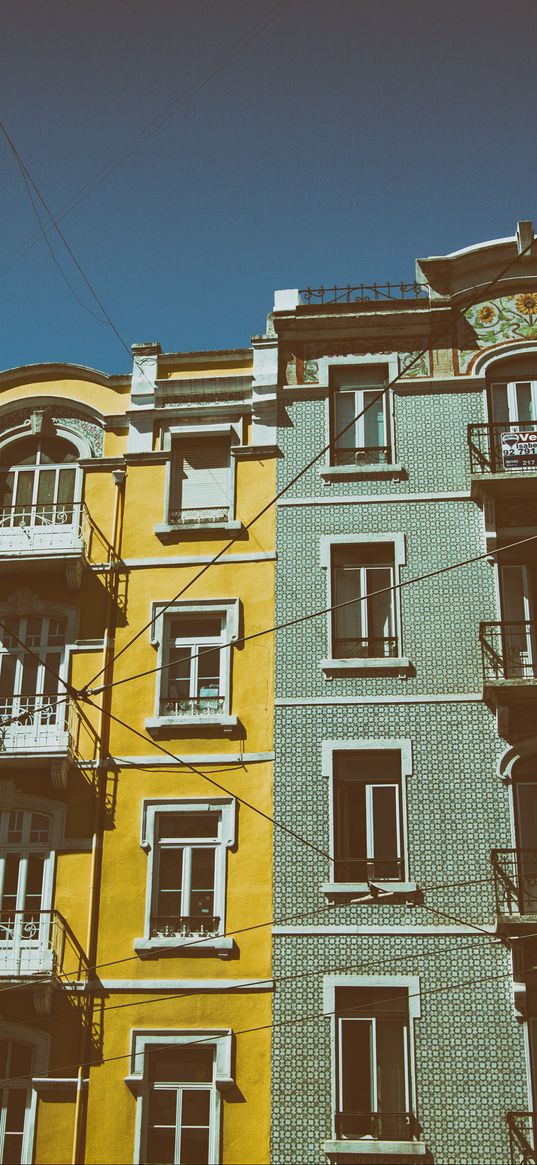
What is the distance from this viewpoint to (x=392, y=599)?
22.8 meters

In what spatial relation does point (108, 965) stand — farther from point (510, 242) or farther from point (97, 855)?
point (510, 242)

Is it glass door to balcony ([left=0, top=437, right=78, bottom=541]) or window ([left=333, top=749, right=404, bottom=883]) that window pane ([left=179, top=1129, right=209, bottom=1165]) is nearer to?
window ([left=333, top=749, right=404, bottom=883])

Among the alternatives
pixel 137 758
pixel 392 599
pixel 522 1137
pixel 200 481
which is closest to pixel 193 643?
pixel 137 758

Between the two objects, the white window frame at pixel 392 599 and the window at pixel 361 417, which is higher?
the window at pixel 361 417

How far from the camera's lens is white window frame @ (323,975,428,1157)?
1891 centimetres

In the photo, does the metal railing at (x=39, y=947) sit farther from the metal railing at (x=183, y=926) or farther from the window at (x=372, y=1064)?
the window at (x=372, y=1064)

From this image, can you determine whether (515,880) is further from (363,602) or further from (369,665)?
(363,602)

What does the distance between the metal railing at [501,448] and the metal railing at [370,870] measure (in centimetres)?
739

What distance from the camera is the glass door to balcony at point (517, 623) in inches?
856

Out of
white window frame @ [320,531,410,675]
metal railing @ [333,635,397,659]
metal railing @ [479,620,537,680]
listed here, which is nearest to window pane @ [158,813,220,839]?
white window frame @ [320,531,410,675]

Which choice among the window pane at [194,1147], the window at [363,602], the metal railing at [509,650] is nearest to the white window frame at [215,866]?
the window pane at [194,1147]

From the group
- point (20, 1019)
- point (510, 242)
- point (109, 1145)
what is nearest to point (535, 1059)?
point (109, 1145)

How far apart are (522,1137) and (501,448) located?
1172 centimetres

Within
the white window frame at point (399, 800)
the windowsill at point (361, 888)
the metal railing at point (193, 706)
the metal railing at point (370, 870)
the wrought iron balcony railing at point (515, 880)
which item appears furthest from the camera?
the metal railing at point (193, 706)
